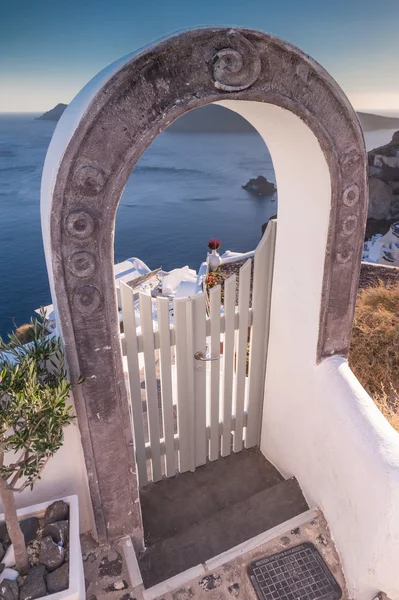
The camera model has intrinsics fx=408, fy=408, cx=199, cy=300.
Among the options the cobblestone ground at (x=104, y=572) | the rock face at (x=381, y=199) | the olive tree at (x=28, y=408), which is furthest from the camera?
the rock face at (x=381, y=199)

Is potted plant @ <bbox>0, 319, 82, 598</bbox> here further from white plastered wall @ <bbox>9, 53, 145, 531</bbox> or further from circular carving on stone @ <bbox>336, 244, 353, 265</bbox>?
circular carving on stone @ <bbox>336, 244, 353, 265</bbox>

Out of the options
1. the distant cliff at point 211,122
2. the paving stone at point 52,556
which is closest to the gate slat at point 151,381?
the paving stone at point 52,556

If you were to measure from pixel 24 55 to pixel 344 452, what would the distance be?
4005 inches

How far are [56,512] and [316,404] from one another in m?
1.85

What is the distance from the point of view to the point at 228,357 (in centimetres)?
327

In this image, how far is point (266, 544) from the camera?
2814mm

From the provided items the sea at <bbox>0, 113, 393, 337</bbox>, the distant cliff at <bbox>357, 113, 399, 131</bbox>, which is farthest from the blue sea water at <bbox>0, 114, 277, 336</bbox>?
the distant cliff at <bbox>357, 113, 399, 131</bbox>

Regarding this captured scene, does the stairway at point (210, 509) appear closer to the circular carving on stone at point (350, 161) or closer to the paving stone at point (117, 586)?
the paving stone at point (117, 586)

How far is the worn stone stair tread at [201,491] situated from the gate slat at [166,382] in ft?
0.57

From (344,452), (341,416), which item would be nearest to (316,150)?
(341,416)

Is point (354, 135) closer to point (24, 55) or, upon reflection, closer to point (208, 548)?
point (208, 548)

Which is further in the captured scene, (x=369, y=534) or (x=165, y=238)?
(x=165, y=238)

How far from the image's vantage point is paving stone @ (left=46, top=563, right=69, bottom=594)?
2.11m

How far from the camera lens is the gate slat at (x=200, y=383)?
9.68 ft
